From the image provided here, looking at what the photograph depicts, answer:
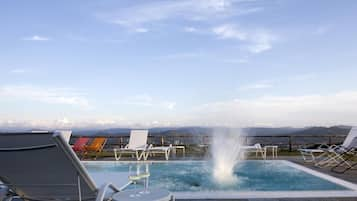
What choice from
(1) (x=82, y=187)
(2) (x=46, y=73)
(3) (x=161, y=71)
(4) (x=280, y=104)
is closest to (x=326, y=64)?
(4) (x=280, y=104)

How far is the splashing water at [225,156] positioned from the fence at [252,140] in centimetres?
101

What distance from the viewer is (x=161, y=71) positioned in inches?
519

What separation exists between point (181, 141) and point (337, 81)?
19.0ft

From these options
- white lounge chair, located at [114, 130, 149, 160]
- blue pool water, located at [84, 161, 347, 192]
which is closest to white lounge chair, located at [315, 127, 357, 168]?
blue pool water, located at [84, 161, 347, 192]

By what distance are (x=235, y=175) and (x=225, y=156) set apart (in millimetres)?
2100

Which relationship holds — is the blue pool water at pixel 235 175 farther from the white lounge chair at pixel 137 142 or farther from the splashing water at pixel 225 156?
the white lounge chair at pixel 137 142

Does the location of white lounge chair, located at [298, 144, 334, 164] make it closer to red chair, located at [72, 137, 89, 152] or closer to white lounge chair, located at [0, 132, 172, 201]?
red chair, located at [72, 137, 89, 152]

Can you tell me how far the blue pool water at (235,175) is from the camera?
5.94 meters

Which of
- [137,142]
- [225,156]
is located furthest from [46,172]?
[137,142]

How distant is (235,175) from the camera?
7785mm

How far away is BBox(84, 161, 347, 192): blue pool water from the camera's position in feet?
19.5

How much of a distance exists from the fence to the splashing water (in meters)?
1.01

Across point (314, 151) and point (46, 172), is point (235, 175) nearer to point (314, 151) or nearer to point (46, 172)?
point (314, 151)

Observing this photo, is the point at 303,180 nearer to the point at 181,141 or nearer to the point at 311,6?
the point at 311,6
